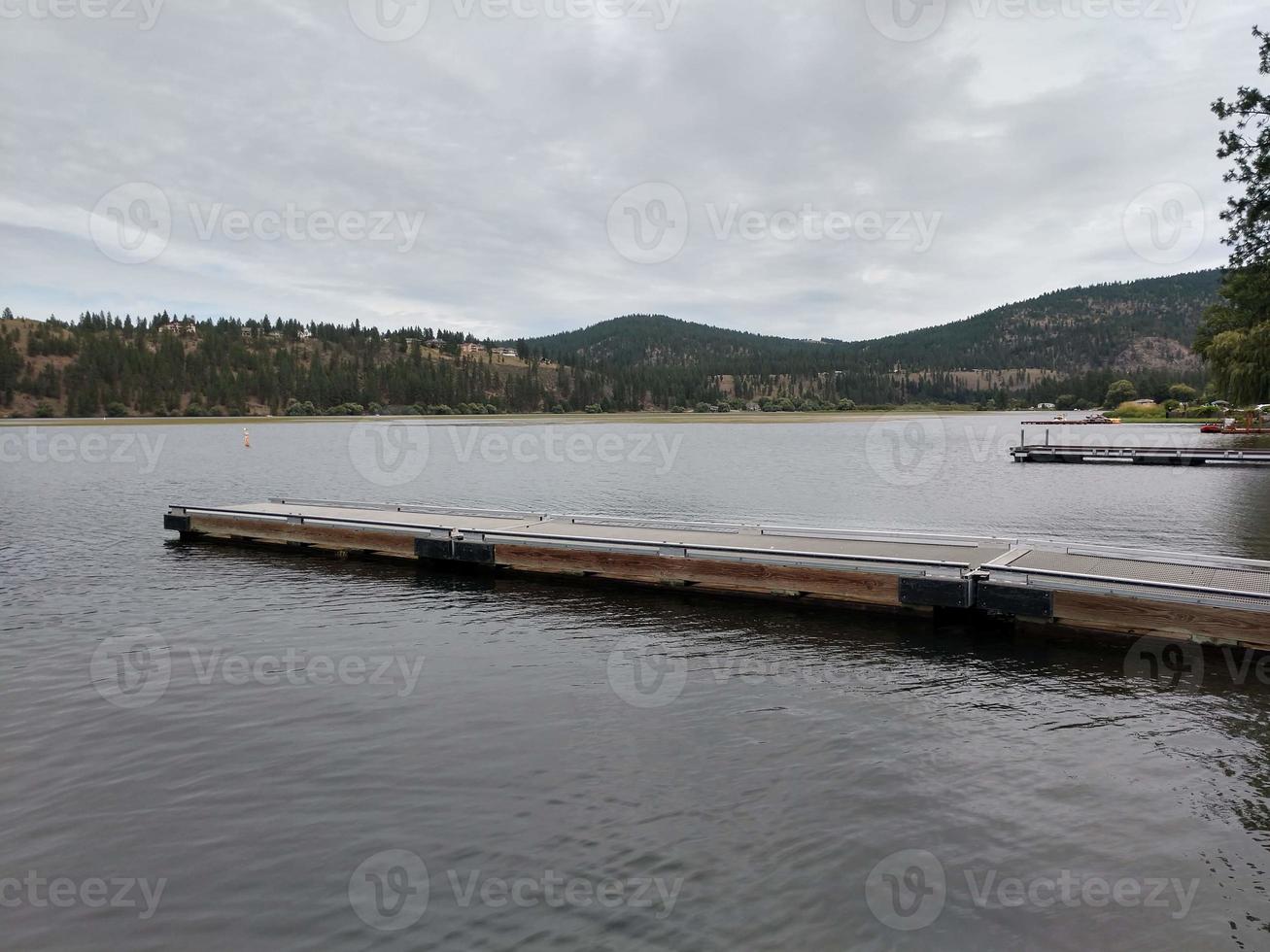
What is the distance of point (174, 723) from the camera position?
1167 centimetres

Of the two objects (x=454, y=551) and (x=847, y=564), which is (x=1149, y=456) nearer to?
(x=847, y=564)

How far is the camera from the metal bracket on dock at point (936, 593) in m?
15.8

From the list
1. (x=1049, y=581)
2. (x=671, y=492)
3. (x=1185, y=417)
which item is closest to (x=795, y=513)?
(x=671, y=492)

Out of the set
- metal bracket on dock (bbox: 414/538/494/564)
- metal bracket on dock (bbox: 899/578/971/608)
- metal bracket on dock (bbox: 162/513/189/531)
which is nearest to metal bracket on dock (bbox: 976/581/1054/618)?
metal bracket on dock (bbox: 899/578/971/608)

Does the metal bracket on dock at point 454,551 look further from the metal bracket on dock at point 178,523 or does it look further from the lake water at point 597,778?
the metal bracket on dock at point 178,523

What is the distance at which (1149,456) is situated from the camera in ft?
193

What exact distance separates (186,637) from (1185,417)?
521ft

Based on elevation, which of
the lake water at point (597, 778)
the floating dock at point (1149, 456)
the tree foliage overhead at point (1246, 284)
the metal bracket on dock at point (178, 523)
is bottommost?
the lake water at point (597, 778)

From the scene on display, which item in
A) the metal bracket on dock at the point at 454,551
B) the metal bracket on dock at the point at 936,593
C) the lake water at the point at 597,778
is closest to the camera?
the lake water at the point at 597,778

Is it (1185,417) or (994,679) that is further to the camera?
(1185,417)

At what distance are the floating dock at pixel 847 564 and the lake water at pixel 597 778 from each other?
66 cm

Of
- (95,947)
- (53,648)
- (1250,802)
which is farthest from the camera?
(53,648)

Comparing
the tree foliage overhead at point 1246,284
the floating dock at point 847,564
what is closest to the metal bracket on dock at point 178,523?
the floating dock at point 847,564

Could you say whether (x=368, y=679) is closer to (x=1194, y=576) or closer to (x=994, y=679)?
(x=994, y=679)
